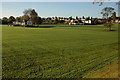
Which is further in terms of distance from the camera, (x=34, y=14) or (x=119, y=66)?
(x=34, y=14)

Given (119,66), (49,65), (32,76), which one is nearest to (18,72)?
(32,76)

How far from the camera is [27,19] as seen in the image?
98750 millimetres

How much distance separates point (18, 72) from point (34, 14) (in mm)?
88894

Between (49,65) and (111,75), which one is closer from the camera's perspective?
(111,75)

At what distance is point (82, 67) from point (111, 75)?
5.45ft

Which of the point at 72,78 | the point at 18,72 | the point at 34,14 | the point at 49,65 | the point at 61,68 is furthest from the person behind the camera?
the point at 34,14

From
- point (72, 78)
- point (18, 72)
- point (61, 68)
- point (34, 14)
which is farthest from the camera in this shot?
point (34, 14)

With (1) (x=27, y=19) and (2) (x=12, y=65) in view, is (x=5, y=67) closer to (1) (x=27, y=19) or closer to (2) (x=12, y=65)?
(2) (x=12, y=65)

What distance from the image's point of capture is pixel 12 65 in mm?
8492

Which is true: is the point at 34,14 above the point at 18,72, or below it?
above

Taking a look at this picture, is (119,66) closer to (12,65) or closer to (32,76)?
(32,76)

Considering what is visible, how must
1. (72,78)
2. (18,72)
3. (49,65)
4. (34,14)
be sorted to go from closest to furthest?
(72,78)
(18,72)
(49,65)
(34,14)

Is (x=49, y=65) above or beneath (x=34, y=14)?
beneath

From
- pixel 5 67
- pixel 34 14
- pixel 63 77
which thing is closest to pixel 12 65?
pixel 5 67
